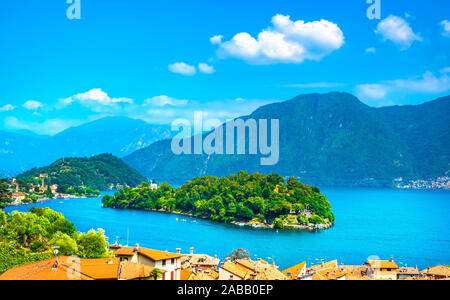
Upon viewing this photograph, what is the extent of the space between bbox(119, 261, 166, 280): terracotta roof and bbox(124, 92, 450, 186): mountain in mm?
126722

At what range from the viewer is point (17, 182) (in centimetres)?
6825

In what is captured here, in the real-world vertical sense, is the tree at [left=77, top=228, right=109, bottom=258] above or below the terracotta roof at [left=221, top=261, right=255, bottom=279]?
above

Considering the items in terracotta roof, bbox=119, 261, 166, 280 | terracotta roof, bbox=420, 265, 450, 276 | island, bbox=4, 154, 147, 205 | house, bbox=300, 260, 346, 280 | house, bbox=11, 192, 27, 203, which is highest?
island, bbox=4, 154, 147, 205

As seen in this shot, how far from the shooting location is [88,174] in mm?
86438

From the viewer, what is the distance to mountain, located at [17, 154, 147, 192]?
78438 mm

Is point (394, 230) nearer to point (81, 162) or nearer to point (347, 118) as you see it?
point (81, 162)

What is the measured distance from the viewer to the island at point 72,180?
216ft

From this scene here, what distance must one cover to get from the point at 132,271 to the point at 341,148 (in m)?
158

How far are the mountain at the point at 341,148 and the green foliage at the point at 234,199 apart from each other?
86.5m

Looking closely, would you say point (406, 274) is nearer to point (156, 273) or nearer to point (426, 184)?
point (156, 273)

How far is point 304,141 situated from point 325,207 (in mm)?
130506

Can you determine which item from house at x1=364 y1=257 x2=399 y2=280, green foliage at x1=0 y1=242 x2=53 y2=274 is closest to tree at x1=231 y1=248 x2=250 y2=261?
house at x1=364 y1=257 x2=399 y2=280

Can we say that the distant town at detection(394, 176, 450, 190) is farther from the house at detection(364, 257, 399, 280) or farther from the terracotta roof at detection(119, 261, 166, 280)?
the terracotta roof at detection(119, 261, 166, 280)

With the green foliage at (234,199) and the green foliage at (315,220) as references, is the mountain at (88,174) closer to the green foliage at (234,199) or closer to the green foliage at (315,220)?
the green foliage at (234,199)
